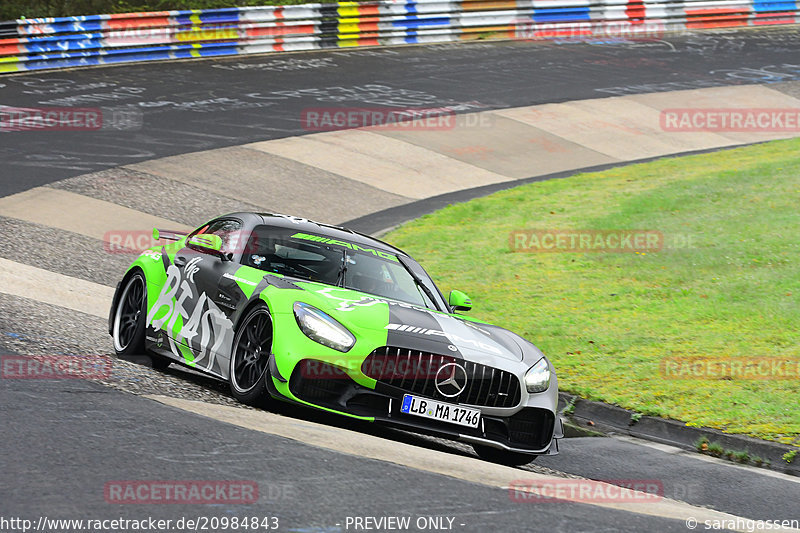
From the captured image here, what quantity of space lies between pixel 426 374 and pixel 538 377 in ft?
2.97

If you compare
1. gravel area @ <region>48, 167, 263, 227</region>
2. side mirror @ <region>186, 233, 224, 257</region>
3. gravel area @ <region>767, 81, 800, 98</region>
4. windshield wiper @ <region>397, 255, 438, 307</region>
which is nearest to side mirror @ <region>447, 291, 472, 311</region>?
windshield wiper @ <region>397, 255, 438, 307</region>

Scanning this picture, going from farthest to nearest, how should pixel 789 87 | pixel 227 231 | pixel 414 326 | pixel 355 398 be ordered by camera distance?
pixel 789 87 < pixel 227 231 < pixel 414 326 < pixel 355 398

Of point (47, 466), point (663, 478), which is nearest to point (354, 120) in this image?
point (663, 478)

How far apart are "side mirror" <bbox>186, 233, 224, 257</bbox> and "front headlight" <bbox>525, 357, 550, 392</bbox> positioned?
2691mm

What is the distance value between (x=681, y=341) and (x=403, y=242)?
18.5 ft

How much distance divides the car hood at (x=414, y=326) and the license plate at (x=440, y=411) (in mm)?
337

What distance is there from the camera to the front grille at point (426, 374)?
7051mm

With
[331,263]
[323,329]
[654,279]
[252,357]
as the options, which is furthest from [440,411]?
[654,279]

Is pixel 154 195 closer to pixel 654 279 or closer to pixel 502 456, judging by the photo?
pixel 654 279

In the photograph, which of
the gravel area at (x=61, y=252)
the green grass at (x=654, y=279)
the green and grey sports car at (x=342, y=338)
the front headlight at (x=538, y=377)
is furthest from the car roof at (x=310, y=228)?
the gravel area at (x=61, y=252)

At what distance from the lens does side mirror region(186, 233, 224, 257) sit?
848 centimetres

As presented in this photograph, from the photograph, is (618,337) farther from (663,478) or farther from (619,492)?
→ (619,492)

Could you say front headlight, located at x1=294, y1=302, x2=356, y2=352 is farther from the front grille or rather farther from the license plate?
the license plate

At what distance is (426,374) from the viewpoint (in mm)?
7105
